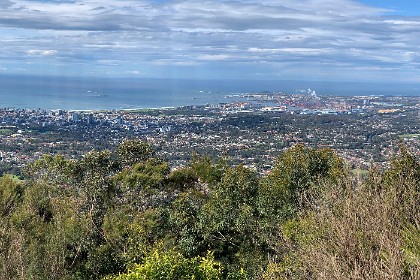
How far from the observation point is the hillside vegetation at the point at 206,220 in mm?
7559

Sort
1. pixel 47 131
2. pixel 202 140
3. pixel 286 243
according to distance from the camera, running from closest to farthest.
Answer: pixel 286 243 → pixel 202 140 → pixel 47 131

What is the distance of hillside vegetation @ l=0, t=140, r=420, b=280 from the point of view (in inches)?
298

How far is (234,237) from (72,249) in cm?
381

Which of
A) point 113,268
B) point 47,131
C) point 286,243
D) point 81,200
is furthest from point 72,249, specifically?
point 47,131

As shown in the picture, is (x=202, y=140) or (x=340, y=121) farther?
(x=340, y=121)

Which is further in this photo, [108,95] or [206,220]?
[108,95]

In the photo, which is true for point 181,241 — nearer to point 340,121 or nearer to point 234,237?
point 234,237

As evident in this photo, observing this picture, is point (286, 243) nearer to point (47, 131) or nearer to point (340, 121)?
point (47, 131)

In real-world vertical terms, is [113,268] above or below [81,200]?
below

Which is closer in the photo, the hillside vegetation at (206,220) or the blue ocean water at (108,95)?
the hillside vegetation at (206,220)

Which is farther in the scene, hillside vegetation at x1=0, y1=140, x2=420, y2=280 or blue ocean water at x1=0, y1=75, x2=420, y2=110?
blue ocean water at x1=0, y1=75, x2=420, y2=110

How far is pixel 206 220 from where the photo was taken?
11.9 m

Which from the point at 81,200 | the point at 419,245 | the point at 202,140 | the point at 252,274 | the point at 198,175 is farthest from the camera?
the point at 202,140

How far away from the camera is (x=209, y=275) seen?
731cm
